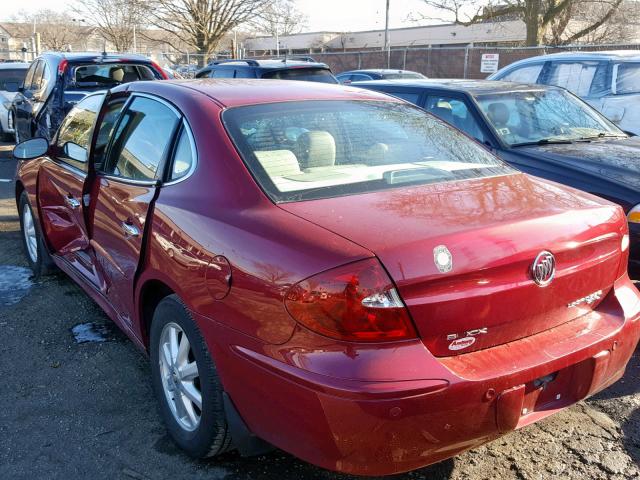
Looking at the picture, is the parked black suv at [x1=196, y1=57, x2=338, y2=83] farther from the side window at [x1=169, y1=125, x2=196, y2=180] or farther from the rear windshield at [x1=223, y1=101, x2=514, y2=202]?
the side window at [x1=169, y1=125, x2=196, y2=180]

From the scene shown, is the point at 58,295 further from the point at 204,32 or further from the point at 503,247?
the point at 204,32

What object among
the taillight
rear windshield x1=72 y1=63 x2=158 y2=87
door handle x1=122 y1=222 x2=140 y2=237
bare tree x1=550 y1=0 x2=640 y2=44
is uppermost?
bare tree x1=550 y1=0 x2=640 y2=44

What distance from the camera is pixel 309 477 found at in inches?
105

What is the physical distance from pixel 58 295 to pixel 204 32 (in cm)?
3184

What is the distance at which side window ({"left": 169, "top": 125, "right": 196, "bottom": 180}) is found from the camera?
2807mm

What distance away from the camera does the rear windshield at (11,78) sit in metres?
13.7

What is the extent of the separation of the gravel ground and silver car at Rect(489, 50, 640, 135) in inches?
202

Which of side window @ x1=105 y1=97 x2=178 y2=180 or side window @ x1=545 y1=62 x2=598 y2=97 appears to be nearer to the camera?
side window @ x1=105 y1=97 x2=178 y2=180

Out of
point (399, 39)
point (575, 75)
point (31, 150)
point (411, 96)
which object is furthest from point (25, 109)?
point (399, 39)

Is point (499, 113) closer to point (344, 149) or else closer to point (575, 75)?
point (344, 149)

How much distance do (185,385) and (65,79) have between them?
7.57 m

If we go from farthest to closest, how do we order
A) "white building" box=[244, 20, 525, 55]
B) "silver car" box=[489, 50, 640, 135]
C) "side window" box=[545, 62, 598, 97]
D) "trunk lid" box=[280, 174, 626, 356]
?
"white building" box=[244, 20, 525, 55] < "side window" box=[545, 62, 598, 97] < "silver car" box=[489, 50, 640, 135] < "trunk lid" box=[280, 174, 626, 356]

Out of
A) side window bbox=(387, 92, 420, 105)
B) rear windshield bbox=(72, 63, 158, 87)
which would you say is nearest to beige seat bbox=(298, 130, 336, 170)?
side window bbox=(387, 92, 420, 105)

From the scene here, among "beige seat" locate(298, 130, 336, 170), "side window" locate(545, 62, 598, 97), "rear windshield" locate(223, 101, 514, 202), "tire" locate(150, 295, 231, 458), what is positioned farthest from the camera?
"side window" locate(545, 62, 598, 97)
